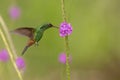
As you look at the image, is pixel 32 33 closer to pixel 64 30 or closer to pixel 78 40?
pixel 64 30

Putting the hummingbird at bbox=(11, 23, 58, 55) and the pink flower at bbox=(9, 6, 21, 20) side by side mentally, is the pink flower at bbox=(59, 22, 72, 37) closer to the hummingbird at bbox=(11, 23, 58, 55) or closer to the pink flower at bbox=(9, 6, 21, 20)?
the hummingbird at bbox=(11, 23, 58, 55)

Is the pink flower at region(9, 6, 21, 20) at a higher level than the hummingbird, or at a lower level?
lower

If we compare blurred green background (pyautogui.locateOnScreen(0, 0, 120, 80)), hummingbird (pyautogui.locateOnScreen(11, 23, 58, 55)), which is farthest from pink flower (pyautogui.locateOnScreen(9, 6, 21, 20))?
hummingbird (pyautogui.locateOnScreen(11, 23, 58, 55))

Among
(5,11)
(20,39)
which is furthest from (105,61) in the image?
(5,11)

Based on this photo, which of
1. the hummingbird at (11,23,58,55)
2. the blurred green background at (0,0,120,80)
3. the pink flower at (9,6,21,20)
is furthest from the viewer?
the pink flower at (9,6,21,20)

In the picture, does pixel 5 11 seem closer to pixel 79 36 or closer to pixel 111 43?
pixel 79 36

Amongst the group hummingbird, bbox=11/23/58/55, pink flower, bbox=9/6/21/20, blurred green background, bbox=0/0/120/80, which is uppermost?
hummingbird, bbox=11/23/58/55
